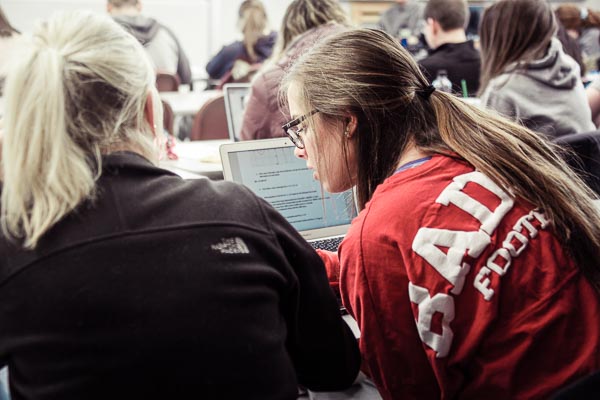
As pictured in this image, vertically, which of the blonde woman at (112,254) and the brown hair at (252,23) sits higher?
the blonde woman at (112,254)

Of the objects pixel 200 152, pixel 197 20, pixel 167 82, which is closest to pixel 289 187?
pixel 200 152

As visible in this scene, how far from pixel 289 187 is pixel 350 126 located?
1.55 ft

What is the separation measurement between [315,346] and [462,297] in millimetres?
247

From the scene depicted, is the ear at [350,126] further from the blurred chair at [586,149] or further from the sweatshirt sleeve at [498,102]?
the sweatshirt sleeve at [498,102]

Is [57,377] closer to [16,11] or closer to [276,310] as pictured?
[276,310]

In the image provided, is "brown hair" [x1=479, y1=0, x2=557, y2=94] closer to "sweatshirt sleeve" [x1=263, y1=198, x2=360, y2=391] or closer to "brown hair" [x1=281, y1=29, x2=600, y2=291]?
"brown hair" [x1=281, y1=29, x2=600, y2=291]

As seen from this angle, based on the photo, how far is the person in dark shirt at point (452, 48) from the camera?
11.0ft

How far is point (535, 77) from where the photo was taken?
7.72 ft

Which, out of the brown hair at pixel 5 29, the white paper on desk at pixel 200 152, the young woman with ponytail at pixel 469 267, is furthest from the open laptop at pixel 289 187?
the brown hair at pixel 5 29

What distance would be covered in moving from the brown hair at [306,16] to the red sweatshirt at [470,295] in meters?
1.73

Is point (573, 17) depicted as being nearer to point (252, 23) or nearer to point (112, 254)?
point (252, 23)

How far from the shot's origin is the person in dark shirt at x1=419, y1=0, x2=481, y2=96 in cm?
335

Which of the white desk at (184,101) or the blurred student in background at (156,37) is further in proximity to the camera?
the blurred student in background at (156,37)

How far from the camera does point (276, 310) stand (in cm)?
82
